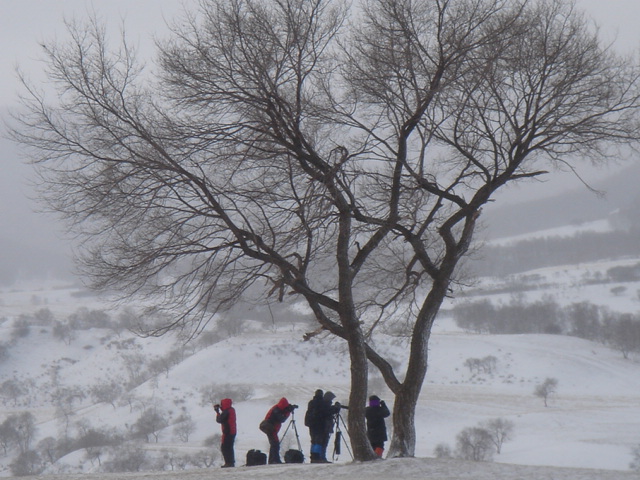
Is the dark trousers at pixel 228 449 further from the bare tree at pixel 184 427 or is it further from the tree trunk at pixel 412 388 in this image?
the bare tree at pixel 184 427

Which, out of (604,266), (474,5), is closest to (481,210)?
(474,5)

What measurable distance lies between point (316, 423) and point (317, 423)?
0.02 meters

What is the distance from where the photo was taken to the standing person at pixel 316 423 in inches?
391

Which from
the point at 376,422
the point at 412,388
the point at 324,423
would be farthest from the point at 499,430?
the point at 412,388

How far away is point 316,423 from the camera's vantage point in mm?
9977

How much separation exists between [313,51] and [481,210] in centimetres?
372

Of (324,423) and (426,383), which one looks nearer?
(324,423)

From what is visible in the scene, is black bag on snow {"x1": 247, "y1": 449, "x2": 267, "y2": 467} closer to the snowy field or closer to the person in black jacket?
the person in black jacket

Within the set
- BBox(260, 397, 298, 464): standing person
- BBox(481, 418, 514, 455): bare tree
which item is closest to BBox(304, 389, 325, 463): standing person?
BBox(260, 397, 298, 464): standing person

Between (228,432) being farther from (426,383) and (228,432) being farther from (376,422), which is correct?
(426,383)

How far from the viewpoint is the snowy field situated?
104ft

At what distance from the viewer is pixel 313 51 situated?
8.83 metres

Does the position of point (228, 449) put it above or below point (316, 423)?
below

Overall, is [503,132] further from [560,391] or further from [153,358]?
[153,358]
